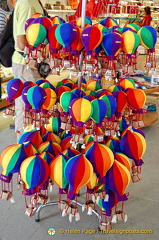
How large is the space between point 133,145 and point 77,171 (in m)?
0.38

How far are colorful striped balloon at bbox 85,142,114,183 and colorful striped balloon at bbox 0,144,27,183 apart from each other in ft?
1.09

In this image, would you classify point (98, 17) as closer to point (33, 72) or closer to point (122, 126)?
Answer: point (33, 72)

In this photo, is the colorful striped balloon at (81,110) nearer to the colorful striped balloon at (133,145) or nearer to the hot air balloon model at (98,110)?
the hot air balloon model at (98,110)

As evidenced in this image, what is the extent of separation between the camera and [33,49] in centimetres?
142

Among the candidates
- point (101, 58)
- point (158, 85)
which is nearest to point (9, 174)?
point (101, 58)

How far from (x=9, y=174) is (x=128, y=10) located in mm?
5117

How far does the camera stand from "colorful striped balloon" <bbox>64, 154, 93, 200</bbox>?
128cm

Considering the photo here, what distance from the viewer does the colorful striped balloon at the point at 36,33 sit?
4.40 feet

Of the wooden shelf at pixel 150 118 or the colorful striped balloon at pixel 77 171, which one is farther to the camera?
the wooden shelf at pixel 150 118

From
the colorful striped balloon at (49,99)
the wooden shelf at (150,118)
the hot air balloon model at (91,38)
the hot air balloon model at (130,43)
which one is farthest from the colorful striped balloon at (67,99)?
the wooden shelf at (150,118)

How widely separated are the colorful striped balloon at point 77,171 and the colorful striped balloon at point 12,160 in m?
0.25

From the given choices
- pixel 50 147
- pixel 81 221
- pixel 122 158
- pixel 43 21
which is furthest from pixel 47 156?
pixel 81 221

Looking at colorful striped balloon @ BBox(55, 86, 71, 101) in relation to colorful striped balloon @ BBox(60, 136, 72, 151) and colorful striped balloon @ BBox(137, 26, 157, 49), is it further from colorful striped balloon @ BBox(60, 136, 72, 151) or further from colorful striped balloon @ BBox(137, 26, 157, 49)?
colorful striped balloon @ BBox(137, 26, 157, 49)

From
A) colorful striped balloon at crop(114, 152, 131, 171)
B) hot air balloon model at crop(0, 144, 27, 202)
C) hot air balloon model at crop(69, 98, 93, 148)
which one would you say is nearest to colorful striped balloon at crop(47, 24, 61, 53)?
hot air balloon model at crop(69, 98, 93, 148)
